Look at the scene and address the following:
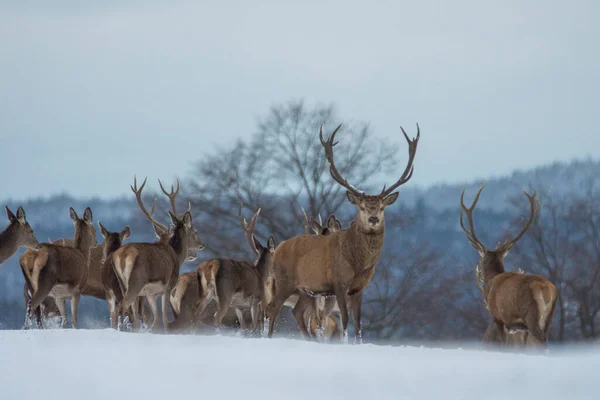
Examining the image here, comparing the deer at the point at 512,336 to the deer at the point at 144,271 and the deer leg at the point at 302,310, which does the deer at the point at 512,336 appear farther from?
the deer at the point at 144,271

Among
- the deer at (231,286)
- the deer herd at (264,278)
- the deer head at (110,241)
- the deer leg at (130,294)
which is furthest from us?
the deer head at (110,241)

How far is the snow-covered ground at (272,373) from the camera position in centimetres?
780

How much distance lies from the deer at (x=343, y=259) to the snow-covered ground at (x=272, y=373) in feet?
13.0

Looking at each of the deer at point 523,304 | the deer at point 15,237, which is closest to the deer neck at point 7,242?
the deer at point 15,237

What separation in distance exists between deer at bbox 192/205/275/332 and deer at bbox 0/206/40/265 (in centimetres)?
257

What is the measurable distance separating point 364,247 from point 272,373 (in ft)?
17.9

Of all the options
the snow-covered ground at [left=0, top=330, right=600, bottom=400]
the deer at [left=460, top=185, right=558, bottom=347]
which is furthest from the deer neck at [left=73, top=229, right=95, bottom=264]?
the snow-covered ground at [left=0, top=330, right=600, bottom=400]

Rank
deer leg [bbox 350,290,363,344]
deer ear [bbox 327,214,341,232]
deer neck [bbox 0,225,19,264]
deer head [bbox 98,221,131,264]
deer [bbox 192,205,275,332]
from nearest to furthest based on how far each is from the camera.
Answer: deer leg [bbox 350,290,363,344], deer neck [bbox 0,225,19,264], deer [bbox 192,205,275,332], deer head [bbox 98,221,131,264], deer ear [bbox 327,214,341,232]

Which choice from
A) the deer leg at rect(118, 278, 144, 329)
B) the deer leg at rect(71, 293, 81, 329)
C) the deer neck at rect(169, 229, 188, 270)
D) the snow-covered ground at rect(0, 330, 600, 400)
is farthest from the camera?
the deer neck at rect(169, 229, 188, 270)

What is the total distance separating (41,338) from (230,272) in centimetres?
731

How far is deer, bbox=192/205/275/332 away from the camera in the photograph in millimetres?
16859

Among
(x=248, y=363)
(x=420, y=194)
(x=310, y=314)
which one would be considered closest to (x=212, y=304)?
(x=310, y=314)

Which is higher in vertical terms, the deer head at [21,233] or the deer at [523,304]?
the deer head at [21,233]

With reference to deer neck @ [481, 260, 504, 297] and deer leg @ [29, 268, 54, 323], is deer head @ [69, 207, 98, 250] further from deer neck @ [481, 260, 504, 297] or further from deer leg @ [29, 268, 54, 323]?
deer neck @ [481, 260, 504, 297]
